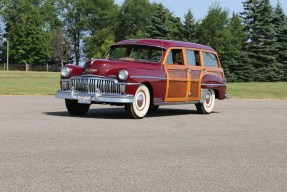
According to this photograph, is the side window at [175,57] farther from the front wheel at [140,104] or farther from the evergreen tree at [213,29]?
the evergreen tree at [213,29]

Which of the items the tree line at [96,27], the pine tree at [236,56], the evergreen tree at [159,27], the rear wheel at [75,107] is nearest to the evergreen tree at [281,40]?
the tree line at [96,27]

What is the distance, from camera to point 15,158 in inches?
232

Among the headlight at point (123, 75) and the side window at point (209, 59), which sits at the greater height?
the side window at point (209, 59)

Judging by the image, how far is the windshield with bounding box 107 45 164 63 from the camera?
12391mm

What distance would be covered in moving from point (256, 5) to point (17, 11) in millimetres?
56168

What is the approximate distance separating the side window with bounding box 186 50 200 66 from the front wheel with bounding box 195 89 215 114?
96 centimetres

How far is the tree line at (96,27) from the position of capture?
2527 inches

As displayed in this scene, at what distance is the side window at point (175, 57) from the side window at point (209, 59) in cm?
119

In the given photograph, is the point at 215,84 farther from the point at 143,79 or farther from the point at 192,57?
the point at 143,79


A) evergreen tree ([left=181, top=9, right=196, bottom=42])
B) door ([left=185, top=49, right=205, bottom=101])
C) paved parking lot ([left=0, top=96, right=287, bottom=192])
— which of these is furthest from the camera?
evergreen tree ([left=181, top=9, right=196, bottom=42])

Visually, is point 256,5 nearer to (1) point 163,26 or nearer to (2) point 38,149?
(1) point 163,26

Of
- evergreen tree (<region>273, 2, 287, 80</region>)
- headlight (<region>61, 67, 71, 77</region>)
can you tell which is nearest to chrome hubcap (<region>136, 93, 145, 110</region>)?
headlight (<region>61, 67, 71, 77</region>)

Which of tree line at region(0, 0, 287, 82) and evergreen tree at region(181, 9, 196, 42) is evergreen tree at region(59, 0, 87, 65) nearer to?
tree line at region(0, 0, 287, 82)

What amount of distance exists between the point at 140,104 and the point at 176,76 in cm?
151
